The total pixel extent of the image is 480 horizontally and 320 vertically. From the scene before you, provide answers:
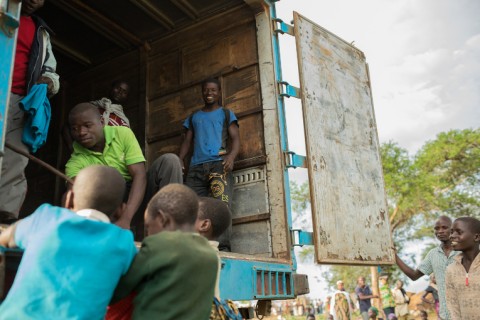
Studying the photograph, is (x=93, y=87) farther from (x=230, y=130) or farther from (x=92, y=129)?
(x=92, y=129)

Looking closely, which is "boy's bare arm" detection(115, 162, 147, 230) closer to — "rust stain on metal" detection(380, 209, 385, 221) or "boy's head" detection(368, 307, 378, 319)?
"rust stain on metal" detection(380, 209, 385, 221)

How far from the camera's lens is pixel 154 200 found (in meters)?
1.67

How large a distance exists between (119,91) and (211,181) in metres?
1.65

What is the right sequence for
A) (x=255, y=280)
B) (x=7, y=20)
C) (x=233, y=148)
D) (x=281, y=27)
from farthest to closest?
(x=281, y=27) → (x=233, y=148) → (x=255, y=280) → (x=7, y=20)

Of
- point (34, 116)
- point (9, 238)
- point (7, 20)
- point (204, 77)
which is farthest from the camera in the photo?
point (204, 77)

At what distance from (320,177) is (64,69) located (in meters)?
3.44

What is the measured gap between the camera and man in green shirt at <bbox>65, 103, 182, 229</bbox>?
2.77 metres

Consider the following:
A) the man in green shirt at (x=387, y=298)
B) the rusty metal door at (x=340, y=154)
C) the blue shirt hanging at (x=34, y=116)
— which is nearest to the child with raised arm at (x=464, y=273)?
the rusty metal door at (x=340, y=154)

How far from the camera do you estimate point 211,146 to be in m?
3.97

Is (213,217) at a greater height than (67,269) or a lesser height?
greater

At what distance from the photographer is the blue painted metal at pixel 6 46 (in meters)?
1.82

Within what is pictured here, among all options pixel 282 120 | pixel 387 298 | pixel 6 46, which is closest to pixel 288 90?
pixel 282 120

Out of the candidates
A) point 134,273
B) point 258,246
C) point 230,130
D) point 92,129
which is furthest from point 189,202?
point 230,130

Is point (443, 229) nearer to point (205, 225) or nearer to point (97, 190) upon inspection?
point (205, 225)
